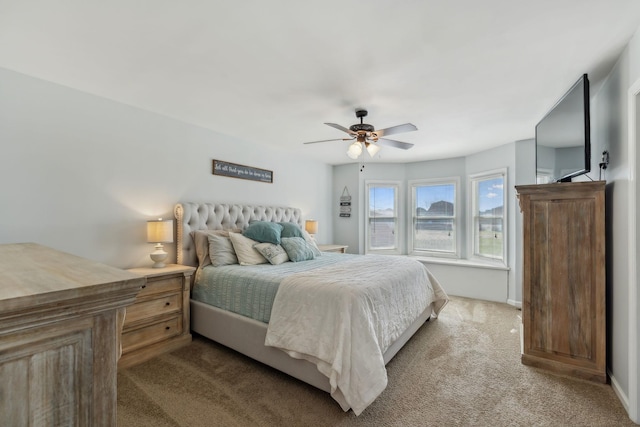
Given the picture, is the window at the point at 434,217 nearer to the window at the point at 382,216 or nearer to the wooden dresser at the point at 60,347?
the window at the point at 382,216

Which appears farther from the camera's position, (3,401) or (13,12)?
(13,12)

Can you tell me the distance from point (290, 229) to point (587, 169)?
9.82 feet

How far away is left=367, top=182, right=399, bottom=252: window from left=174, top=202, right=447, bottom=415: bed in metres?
2.35

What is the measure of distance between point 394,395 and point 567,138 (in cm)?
255

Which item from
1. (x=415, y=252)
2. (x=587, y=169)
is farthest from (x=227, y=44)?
(x=415, y=252)

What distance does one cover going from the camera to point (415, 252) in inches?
225

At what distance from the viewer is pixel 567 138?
246 centimetres

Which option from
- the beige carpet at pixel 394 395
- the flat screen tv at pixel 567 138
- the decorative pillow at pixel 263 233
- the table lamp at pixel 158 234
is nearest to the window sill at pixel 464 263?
the beige carpet at pixel 394 395

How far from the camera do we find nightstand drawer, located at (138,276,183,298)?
2647 mm

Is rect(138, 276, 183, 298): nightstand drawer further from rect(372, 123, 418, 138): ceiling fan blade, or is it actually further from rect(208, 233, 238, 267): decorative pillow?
rect(372, 123, 418, 138): ceiling fan blade

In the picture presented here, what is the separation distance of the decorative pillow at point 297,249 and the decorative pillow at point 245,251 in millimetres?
310

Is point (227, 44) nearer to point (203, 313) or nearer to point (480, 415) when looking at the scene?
point (203, 313)

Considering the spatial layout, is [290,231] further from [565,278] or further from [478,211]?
[478,211]

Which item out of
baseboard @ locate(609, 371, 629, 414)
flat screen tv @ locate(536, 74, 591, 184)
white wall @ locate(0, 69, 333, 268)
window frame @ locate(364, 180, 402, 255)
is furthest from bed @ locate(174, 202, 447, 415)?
window frame @ locate(364, 180, 402, 255)
